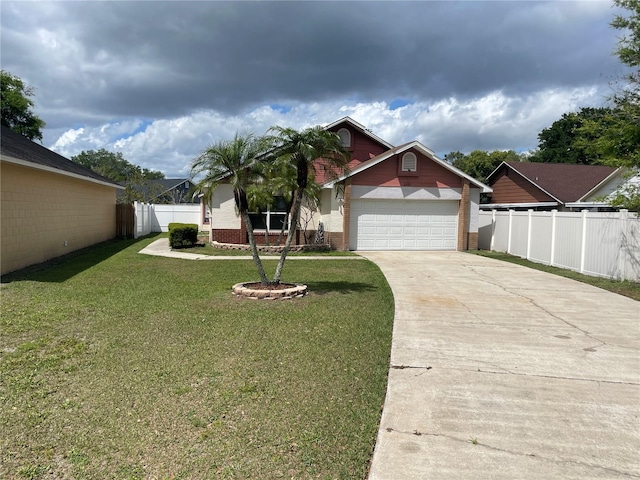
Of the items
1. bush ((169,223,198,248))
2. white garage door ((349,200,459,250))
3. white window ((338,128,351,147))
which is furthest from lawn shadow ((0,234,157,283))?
white window ((338,128,351,147))

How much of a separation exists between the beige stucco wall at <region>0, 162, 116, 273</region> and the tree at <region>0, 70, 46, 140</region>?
1584 cm

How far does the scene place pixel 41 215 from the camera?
43.4 ft

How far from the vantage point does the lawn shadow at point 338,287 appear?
384 inches

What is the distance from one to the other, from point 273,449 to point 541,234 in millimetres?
14790

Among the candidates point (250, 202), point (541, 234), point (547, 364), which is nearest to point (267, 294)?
point (547, 364)

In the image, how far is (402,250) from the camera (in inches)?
765

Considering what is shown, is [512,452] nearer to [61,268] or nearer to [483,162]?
[61,268]

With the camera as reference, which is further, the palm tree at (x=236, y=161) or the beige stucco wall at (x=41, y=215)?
the beige stucco wall at (x=41, y=215)

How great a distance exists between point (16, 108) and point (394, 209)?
2715 centimetres

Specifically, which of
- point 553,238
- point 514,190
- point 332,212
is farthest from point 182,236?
point 514,190

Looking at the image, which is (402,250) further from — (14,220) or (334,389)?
(334,389)

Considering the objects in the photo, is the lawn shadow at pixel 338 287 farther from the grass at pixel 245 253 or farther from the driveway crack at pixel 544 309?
the grass at pixel 245 253

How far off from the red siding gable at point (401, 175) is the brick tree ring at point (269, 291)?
10376 mm

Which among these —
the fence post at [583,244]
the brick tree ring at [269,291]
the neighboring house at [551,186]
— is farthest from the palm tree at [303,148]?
the neighboring house at [551,186]
